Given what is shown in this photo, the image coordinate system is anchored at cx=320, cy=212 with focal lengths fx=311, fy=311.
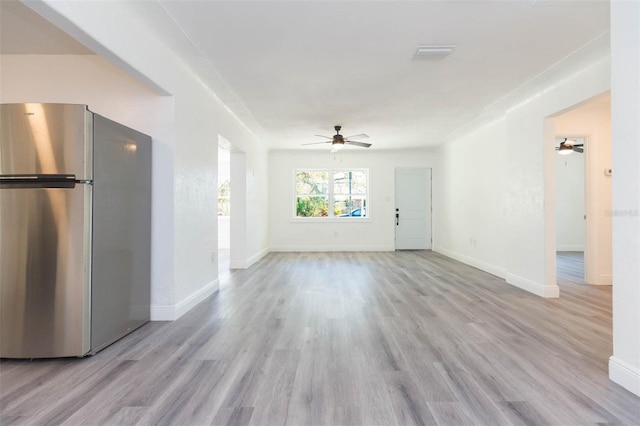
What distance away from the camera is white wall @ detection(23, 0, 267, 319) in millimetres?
2033

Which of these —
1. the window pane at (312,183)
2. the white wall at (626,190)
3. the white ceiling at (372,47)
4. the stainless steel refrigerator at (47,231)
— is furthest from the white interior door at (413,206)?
the stainless steel refrigerator at (47,231)

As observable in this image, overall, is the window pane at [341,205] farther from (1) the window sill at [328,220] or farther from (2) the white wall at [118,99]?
(2) the white wall at [118,99]

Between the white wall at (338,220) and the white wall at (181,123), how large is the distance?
3.04 m

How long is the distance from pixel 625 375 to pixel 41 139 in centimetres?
420

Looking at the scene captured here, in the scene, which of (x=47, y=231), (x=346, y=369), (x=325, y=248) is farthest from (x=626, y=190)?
(x=325, y=248)

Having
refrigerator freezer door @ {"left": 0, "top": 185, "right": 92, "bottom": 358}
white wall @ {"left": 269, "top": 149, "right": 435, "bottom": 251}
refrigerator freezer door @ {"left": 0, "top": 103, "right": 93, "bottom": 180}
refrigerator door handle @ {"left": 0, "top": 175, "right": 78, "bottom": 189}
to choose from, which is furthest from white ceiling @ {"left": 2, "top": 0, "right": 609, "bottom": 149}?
white wall @ {"left": 269, "top": 149, "right": 435, "bottom": 251}

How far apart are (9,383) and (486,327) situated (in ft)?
11.9

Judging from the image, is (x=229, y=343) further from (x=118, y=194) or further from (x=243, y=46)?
(x=243, y=46)

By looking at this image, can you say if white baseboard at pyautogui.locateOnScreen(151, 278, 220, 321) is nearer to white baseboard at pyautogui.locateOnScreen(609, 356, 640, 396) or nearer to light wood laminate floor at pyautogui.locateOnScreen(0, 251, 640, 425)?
light wood laminate floor at pyautogui.locateOnScreen(0, 251, 640, 425)

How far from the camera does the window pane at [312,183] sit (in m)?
8.23

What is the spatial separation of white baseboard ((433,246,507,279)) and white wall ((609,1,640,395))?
10.2 ft

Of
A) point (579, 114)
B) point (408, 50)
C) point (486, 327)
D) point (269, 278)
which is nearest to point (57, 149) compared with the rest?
point (408, 50)

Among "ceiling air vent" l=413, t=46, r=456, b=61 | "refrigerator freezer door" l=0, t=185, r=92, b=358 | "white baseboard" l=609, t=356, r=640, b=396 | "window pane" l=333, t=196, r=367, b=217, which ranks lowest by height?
"white baseboard" l=609, t=356, r=640, b=396

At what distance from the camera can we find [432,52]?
2.87 meters
